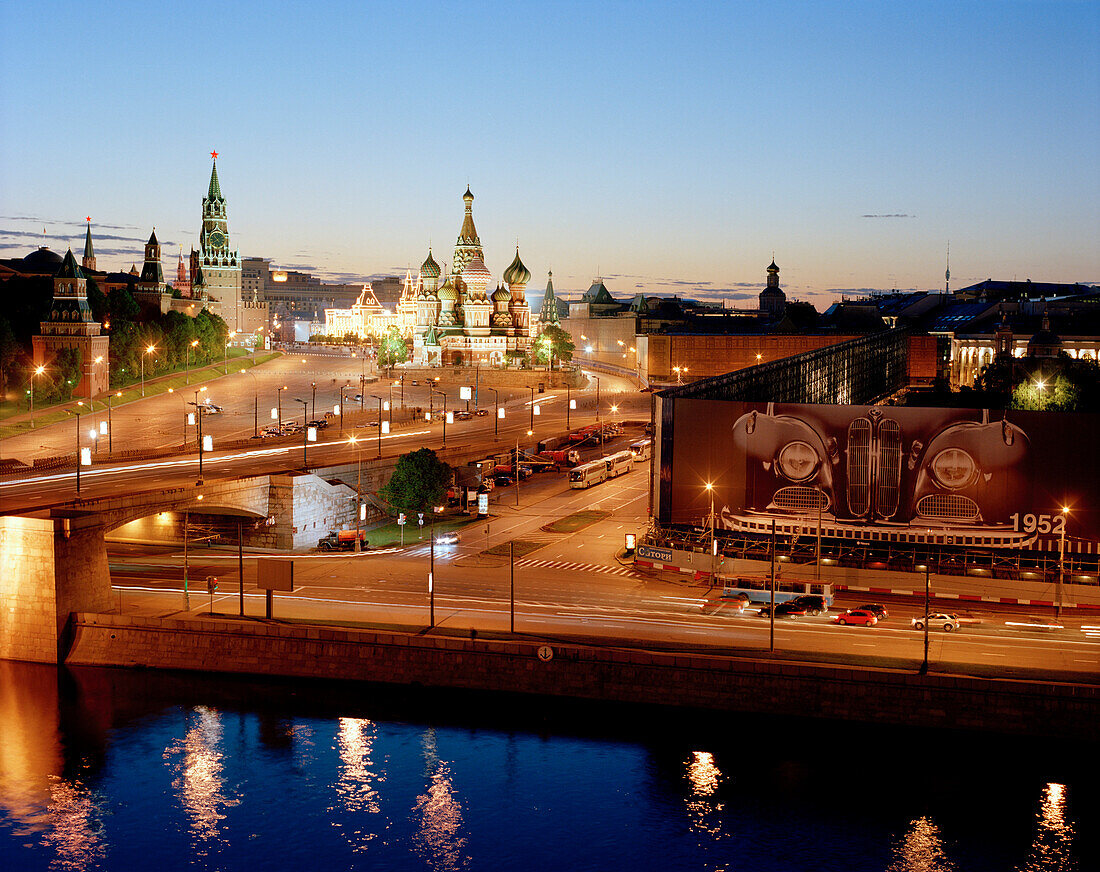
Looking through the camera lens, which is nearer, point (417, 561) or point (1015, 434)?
point (1015, 434)

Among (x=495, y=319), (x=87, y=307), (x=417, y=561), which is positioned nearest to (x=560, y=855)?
(x=417, y=561)

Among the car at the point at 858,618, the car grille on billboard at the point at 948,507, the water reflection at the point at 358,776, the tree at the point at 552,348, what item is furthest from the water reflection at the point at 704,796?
the tree at the point at 552,348

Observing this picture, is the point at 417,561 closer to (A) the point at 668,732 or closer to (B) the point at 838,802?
(A) the point at 668,732

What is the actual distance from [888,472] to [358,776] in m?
28.9

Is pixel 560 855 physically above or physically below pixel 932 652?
below

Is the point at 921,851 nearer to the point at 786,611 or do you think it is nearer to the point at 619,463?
the point at 786,611

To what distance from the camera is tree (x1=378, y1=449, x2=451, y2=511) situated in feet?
213

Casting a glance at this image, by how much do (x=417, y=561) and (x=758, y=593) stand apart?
17436 millimetres

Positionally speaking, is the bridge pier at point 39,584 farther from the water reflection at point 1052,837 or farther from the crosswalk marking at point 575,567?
the water reflection at point 1052,837

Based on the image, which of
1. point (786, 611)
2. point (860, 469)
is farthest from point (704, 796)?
point (860, 469)

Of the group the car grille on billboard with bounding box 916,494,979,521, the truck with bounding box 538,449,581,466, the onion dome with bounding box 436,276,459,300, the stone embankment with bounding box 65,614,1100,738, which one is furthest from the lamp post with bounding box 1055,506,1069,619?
the onion dome with bounding box 436,276,459,300

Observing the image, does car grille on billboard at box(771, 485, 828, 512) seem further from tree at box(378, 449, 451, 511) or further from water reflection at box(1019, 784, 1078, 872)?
tree at box(378, 449, 451, 511)

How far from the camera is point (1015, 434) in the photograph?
5134cm

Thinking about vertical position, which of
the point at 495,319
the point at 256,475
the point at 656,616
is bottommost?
the point at 656,616
